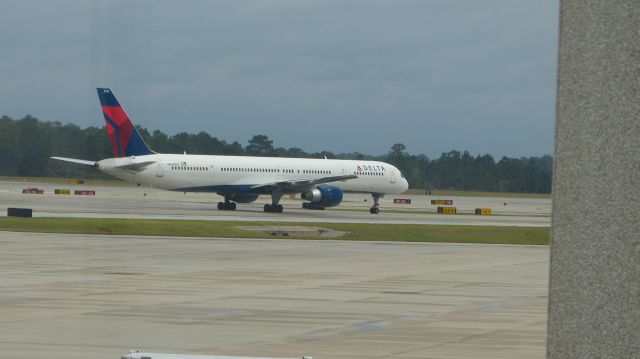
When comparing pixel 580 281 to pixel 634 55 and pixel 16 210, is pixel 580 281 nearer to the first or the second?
pixel 634 55

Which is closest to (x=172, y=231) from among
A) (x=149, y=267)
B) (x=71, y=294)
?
(x=149, y=267)

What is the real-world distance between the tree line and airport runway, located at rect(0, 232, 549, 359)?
280 centimetres

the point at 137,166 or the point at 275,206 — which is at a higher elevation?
the point at 137,166

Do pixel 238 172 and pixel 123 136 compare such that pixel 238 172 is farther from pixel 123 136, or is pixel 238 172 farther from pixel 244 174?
pixel 123 136

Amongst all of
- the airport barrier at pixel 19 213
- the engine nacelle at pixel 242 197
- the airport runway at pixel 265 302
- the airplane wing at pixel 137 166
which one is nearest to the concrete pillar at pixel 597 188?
the airport runway at pixel 265 302

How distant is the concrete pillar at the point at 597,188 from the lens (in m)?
3.81

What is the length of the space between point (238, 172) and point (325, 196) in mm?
6478

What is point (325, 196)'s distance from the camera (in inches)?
2977

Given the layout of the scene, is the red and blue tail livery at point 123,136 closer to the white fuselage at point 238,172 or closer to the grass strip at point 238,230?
the white fuselage at point 238,172

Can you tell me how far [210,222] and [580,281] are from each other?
50927 mm

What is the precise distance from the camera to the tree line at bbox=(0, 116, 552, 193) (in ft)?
136

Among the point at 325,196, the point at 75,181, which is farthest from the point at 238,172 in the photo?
the point at 75,181

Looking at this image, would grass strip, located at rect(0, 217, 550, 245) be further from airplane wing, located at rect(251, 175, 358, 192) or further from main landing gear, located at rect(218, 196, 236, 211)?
main landing gear, located at rect(218, 196, 236, 211)

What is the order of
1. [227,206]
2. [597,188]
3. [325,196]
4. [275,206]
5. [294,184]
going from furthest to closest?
[227,206] < [275,206] < [294,184] < [325,196] < [597,188]
